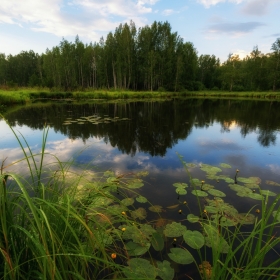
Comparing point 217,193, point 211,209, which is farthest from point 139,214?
point 217,193

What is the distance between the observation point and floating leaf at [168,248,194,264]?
88.1 inches

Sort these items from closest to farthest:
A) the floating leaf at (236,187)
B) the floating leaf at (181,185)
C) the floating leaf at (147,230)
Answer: the floating leaf at (147,230), the floating leaf at (236,187), the floating leaf at (181,185)

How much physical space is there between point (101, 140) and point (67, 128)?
9.96 ft

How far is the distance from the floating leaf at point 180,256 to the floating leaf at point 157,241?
0.50 ft

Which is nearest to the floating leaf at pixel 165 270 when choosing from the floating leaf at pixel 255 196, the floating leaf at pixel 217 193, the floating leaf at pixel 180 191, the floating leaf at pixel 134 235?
the floating leaf at pixel 134 235

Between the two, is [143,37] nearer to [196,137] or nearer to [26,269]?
[196,137]

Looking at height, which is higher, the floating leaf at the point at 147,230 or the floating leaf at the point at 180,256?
the floating leaf at the point at 147,230

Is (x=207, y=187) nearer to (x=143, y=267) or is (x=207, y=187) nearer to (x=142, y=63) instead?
(x=143, y=267)

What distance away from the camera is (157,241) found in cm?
250

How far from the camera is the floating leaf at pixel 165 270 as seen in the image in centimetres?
203

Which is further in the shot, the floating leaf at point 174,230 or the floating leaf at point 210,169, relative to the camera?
the floating leaf at point 210,169

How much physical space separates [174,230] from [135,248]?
2.15ft

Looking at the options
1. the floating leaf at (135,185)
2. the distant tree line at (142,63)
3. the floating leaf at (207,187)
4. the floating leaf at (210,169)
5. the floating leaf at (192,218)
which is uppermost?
the distant tree line at (142,63)

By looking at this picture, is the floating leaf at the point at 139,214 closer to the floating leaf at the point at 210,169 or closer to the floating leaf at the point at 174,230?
the floating leaf at the point at 174,230
